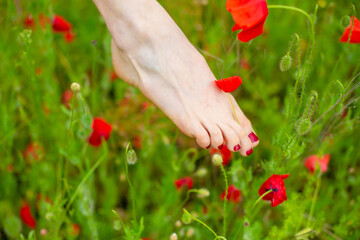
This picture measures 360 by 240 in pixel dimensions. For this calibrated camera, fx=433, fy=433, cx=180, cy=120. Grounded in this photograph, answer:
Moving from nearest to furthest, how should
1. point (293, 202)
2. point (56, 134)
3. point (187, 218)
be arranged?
point (187, 218), point (293, 202), point (56, 134)

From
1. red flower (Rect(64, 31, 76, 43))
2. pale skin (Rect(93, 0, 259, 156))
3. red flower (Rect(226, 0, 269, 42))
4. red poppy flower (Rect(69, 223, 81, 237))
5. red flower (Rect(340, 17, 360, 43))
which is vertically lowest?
red poppy flower (Rect(69, 223, 81, 237))

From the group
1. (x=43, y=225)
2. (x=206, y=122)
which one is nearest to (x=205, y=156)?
(x=206, y=122)

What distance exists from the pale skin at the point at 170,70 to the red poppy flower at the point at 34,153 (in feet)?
1.19

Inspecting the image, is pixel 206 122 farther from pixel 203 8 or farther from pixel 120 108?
pixel 203 8

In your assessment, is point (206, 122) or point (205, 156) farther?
point (205, 156)

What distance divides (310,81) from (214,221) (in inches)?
28.3

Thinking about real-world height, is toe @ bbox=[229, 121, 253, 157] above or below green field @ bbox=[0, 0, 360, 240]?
above

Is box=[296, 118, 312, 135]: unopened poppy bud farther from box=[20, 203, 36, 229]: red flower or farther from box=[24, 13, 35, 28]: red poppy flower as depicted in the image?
box=[24, 13, 35, 28]: red poppy flower

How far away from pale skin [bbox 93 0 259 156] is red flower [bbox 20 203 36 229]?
510mm

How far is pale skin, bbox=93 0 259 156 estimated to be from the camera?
1.13 metres

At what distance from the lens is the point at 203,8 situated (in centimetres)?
188

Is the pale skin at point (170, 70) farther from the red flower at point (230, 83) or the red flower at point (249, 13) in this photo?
the red flower at point (249, 13)

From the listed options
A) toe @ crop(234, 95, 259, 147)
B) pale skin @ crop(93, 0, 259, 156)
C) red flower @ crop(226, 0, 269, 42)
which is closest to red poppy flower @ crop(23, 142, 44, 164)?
pale skin @ crop(93, 0, 259, 156)

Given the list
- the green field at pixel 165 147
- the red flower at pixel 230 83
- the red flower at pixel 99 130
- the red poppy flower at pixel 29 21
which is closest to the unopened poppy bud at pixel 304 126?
the green field at pixel 165 147
